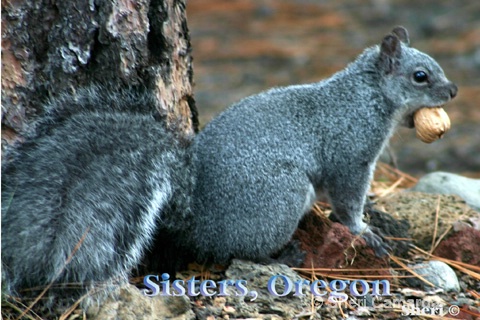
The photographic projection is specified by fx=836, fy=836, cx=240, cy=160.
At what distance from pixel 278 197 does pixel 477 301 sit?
707 millimetres

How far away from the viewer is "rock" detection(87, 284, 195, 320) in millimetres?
2203


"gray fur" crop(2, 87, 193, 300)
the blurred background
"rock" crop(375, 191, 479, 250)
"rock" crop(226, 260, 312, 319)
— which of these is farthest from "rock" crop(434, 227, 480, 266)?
the blurred background

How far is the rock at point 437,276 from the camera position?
A: 2680 millimetres

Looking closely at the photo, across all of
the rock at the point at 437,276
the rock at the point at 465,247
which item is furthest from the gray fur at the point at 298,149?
the rock at the point at 465,247

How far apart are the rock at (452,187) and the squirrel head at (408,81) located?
1.63 feet

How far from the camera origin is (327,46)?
684cm

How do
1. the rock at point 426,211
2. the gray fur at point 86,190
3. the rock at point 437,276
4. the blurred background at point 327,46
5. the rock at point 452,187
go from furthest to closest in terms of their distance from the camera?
the blurred background at point 327,46, the rock at point 452,187, the rock at point 426,211, the rock at point 437,276, the gray fur at point 86,190

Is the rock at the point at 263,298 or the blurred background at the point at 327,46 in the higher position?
the blurred background at the point at 327,46

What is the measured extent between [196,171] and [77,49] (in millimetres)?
514

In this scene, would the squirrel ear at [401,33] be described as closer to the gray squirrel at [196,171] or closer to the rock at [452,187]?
the gray squirrel at [196,171]

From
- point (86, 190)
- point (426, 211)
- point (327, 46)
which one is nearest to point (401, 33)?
point (426, 211)

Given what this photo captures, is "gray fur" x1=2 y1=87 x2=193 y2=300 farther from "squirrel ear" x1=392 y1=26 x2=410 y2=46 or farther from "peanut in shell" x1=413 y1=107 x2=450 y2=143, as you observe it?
"squirrel ear" x1=392 y1=26 x2=410 y2=46

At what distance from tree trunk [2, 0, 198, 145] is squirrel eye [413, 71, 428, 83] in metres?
0.86

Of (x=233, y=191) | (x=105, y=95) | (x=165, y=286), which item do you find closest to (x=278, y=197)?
(x=233, y=191)
